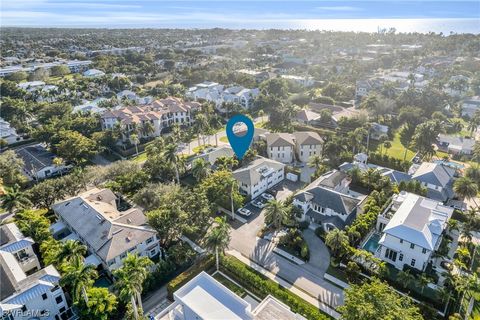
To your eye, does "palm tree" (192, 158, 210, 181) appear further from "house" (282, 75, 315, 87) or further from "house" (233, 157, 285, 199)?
"house" (282, 75, 315, 87)

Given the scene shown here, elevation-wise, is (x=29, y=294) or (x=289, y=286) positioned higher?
(x=29, y=294)

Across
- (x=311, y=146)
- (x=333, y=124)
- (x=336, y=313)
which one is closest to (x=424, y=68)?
(x=333, y=124)

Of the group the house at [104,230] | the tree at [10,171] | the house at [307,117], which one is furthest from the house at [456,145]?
the tree at [10,171]

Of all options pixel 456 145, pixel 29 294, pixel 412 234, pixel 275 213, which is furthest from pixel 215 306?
pixel 456 145

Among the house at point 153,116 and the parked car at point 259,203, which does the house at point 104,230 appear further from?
the house at point 153,116

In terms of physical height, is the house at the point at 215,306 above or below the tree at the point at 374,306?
below

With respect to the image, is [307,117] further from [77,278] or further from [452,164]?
[77,278]
